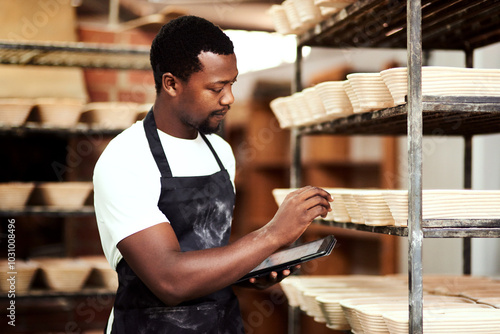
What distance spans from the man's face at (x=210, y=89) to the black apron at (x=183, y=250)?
16 centimetres

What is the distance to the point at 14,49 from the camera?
129 inches

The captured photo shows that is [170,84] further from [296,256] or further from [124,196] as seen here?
[296,256]

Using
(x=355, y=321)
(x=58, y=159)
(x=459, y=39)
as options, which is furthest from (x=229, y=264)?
(x=58, y=159)

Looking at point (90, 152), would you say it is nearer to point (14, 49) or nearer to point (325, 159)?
point (14, 49)

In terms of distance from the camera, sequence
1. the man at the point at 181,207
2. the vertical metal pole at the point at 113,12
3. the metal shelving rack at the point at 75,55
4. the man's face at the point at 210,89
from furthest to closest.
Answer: the vertical metal pole at the point at 113,12
the metal shelving rack at the point at 75,55
the man's face at the point at 210,89
the man at the point at 181,207

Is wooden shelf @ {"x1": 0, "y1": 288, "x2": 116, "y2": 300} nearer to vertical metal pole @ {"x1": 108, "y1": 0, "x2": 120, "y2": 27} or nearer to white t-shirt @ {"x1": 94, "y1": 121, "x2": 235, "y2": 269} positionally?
white t-shirt @ {"x1": 94, "y1": 121, "x2": 235, "y2": 269}

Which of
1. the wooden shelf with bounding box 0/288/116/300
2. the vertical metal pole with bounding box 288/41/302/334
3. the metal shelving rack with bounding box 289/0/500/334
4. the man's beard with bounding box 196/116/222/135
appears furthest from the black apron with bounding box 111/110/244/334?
the wooden shelf with bounding box 0/288/116/300

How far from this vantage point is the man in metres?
1.56

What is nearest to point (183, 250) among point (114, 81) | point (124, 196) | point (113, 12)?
point (124, 196)

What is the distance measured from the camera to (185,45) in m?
1.72

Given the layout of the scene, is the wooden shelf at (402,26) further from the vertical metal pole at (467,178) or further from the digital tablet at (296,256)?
the digital tablet at (296,256)

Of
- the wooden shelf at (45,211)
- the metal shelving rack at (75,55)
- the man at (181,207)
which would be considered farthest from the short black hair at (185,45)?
A: the wooden shelf at (45,211)

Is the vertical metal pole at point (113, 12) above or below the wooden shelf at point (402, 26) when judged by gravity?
above

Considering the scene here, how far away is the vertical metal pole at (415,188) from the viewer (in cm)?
173
